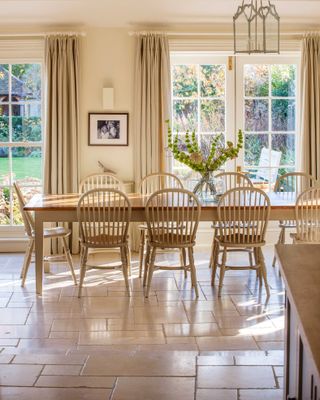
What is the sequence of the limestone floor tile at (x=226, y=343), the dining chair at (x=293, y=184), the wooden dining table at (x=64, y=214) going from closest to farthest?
the limestone floor tile at (x=226, y=343) → the wooden dining table at (x=64, y=214) → the dining chair at (x=293, y=184)

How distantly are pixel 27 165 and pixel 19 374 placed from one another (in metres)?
4.58

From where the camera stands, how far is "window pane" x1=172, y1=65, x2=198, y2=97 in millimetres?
7658

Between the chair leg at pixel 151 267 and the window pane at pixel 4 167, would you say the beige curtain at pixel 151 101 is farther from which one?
the chair leg at pixel 151 267

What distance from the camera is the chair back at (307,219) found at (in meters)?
5.64

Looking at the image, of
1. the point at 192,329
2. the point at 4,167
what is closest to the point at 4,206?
the point at 4,167

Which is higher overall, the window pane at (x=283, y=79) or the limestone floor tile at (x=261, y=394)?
the window pane at (x=283, y=79)

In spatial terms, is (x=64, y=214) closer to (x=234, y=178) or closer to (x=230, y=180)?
(x=230, y=180)

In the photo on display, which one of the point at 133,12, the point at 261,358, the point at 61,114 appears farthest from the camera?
the point at 61,114

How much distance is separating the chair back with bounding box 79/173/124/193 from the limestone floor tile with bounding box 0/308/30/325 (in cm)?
178

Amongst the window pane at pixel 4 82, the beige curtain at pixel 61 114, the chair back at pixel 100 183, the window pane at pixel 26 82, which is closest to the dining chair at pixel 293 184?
the chair back at pixel 100 183

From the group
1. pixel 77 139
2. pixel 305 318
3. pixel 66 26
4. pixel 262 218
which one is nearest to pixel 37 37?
pixel 66 26

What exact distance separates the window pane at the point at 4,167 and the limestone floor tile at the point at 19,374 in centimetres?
442

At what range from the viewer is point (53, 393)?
9.91 feet

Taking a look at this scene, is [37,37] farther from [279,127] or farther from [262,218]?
[262,218]
